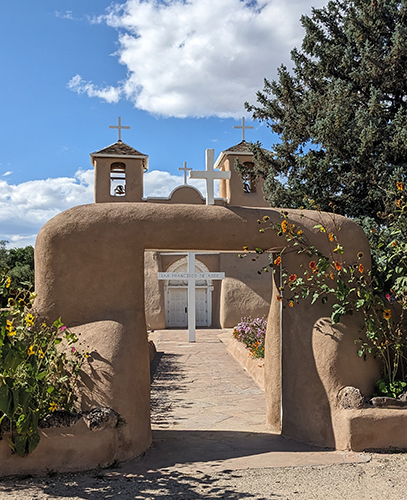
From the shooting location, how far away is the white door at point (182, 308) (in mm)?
19766

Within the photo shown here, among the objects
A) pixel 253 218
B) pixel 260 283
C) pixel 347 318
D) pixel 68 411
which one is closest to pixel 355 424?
pixel 347 318

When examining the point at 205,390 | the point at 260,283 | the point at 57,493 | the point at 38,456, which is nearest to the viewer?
the point at 57,493

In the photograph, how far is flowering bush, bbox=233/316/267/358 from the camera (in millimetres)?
9842

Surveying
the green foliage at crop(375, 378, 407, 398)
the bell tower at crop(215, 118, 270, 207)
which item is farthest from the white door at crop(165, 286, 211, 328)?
the green foliage at crop(375, 378, 407, 398)

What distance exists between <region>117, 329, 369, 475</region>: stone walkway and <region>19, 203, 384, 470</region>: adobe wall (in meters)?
0.28

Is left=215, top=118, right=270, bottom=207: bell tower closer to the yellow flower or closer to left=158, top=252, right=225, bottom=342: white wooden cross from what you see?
left=158, top=252, right=225, bottom=342: white wooden cross

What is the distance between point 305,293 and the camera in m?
5.03

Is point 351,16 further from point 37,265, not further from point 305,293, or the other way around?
point 37,265

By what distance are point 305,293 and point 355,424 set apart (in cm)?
140

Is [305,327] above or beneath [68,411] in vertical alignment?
above

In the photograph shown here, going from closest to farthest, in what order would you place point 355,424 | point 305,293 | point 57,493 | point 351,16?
1. point 57,493
2. point 355,424
3. point 305,293
4. point 351,16

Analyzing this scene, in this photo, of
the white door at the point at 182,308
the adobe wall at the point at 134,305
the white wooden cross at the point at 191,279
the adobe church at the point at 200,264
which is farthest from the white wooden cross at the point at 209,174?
the white door at the point at 182,308

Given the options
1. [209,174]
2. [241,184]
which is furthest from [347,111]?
[241,184]

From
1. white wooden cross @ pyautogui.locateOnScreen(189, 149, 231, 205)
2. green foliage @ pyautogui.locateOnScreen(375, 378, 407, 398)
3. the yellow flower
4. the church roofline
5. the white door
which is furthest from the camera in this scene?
the white door
